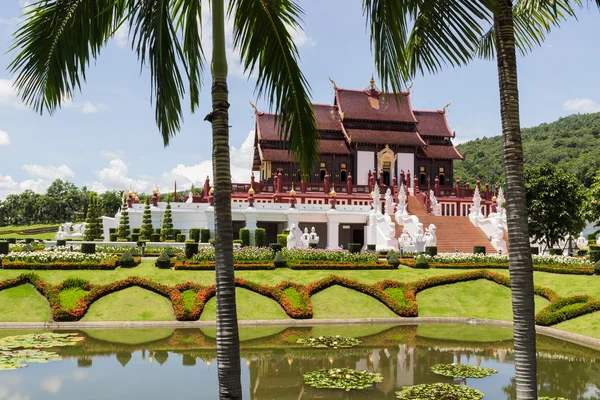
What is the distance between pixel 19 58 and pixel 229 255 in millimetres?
3296

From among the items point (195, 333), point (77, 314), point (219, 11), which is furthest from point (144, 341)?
point (219, 11)

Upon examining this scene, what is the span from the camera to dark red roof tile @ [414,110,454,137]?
54656mm

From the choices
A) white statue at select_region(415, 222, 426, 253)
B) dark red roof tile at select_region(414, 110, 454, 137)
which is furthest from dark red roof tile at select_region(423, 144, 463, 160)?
white statue at select_region(415, 222, 426, 253)

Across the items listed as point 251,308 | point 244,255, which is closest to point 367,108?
point 244,255

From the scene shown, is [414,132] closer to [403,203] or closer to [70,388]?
[403,203]

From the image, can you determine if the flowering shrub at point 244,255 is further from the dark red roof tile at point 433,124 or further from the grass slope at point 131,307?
the dark red roof tile at point 433,124

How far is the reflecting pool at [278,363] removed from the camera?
10.6m

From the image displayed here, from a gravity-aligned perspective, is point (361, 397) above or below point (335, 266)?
below

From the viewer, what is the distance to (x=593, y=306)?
672 inches

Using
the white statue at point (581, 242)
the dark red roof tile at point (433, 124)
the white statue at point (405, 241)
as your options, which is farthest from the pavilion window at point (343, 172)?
the white statue at point (581, 242)

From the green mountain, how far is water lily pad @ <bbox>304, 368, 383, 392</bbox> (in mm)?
51823

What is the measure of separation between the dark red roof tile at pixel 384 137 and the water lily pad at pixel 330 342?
3625cm

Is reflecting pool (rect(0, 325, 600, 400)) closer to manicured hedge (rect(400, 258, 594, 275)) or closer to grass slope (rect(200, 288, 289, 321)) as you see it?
grass slope (rect(200, 288, 289, 321))

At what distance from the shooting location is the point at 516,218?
18.8ft
